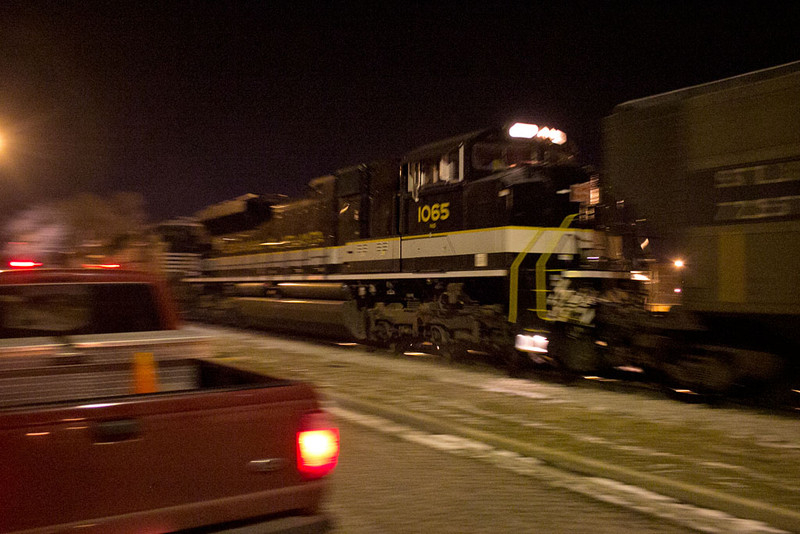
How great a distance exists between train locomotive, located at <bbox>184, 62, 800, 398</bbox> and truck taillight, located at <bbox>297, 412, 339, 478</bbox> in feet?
19.1

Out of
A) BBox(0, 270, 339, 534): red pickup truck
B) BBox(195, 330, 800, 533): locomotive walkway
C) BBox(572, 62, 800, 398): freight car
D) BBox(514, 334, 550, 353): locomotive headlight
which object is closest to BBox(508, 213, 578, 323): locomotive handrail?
BBox(514, 334, 550, 353): locomotive headlight

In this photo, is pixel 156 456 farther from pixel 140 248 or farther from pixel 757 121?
pixel 140 248

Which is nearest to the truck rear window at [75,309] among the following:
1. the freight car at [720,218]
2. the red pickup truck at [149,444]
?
the red pickup truck at [149,444]

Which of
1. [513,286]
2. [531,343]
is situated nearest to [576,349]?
[531,343]

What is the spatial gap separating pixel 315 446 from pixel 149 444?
29.2 inches

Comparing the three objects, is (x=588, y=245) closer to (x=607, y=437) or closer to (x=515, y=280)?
(x=515, y=280)

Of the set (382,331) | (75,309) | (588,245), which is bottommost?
(382,331)

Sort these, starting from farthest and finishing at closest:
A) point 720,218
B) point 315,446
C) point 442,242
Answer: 1. point 442,242
2. point 720,218
3. point 315,446

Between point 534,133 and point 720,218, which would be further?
point 534,133

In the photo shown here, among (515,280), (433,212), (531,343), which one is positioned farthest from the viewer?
(433,212)

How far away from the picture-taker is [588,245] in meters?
11.0

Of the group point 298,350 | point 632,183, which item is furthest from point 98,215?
point 632,183

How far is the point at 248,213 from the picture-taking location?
2048 centimetres

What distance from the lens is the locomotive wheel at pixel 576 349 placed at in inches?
397
